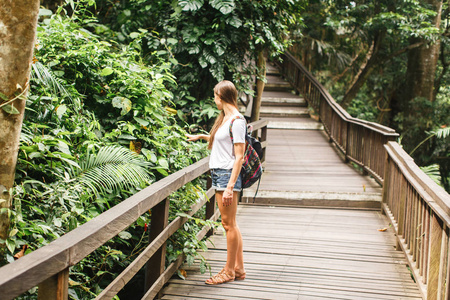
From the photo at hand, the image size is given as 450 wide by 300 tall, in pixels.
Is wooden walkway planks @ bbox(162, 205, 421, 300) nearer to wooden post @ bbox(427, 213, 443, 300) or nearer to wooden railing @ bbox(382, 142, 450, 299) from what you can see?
wooden railing @ bbox(382, 142, 450, 299)

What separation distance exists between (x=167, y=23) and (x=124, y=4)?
1.05 metres

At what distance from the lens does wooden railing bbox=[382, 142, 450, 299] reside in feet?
10.2

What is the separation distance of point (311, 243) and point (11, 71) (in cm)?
373

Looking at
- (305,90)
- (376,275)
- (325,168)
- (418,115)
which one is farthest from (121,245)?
(305,90)

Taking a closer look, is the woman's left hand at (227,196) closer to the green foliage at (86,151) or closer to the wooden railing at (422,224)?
the green foliage at (86,151)

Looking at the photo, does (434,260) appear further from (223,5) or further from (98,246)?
(223,5)

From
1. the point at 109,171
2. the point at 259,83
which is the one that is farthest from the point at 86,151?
the point at 259,83

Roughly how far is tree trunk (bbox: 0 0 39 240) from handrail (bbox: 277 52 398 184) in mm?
5633

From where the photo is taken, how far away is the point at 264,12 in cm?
753

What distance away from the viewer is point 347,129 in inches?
381

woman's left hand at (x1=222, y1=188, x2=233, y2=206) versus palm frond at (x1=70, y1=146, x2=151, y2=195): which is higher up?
palm frond at (x1=70, y1=146, x2=151, y2=195)

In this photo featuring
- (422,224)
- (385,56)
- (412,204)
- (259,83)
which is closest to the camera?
(422,224)

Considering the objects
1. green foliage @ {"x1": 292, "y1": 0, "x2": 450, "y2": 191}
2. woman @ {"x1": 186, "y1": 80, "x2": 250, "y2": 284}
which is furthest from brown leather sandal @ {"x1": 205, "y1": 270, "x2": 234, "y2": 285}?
green foliage @ {"x1": 292, "y1": 0, "x2": 450, "y2": 191}

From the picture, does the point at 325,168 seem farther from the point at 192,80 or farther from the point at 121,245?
the point at 121,245
